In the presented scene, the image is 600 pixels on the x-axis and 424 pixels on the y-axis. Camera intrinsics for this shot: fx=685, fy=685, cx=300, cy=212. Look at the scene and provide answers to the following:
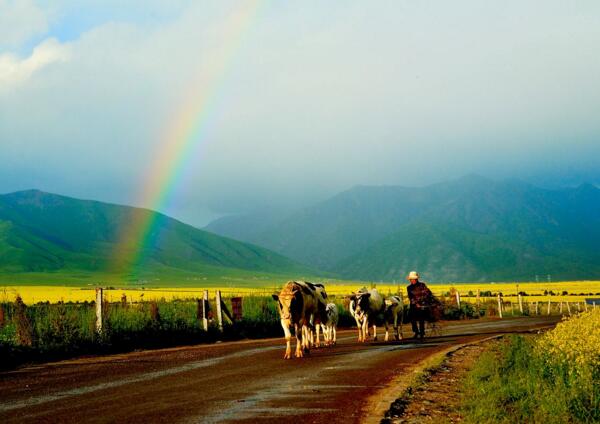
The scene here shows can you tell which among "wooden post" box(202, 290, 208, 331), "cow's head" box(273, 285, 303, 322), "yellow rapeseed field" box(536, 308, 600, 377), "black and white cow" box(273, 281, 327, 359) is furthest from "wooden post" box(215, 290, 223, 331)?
"yellow rapeseed field" box(536, 308, 600, 377)

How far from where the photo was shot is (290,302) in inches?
857

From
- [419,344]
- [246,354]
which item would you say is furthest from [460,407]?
[419,344]

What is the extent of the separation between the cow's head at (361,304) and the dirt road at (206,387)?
423cm

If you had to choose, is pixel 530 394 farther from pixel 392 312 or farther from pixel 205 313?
pixel 205 313

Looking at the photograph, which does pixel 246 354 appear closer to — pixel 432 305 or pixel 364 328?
pixel 364 328

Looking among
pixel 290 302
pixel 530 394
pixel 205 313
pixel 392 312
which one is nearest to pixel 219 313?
pixel 205 313

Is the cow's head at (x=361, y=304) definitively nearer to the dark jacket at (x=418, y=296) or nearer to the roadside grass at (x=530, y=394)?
the dark jacket at (x=418, y=296)

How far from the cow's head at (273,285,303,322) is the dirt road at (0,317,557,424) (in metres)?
1.39

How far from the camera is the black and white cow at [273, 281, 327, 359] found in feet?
70.9

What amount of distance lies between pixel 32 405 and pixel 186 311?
2288 cm

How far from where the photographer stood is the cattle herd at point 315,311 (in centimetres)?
2181

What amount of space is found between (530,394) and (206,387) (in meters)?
6.70

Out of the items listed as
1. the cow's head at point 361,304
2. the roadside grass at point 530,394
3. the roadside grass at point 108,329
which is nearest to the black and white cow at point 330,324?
the cow's head at point 361,304

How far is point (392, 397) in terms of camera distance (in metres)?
13.1
